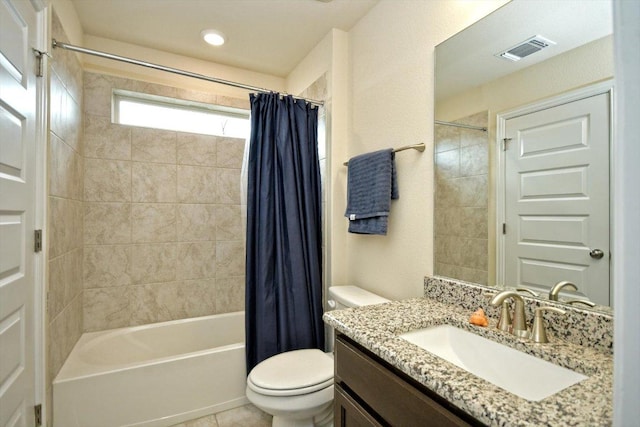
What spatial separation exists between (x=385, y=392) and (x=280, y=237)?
3.96 ft

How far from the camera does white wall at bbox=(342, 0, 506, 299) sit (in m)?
1.43

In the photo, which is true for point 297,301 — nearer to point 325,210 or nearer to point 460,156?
point 325,210

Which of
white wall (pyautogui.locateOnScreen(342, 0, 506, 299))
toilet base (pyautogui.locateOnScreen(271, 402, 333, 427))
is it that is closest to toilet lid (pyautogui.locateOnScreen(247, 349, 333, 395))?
toilet base (pyautogui.locateOnScreen(271, 402, 333, 427))

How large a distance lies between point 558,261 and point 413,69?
1094 millimetres

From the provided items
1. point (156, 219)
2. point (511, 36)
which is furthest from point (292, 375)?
point (511, 36)

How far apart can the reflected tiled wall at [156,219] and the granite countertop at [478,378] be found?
1725mm

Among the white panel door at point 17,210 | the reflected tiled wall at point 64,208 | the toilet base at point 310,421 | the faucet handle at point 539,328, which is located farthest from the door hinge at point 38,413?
the faucet handle at point 539,328

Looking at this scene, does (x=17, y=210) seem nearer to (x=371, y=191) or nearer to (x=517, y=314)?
(x=371, y=191)

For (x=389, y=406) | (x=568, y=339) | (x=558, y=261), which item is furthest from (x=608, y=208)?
(x=389, y=406)

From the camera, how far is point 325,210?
211cm

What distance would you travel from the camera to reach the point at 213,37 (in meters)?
2.15

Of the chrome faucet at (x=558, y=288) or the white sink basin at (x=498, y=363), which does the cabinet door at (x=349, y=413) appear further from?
the chrome faucet at (x=558, y=288)

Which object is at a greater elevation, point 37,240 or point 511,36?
point 511,36

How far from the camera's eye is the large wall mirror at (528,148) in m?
0.89
